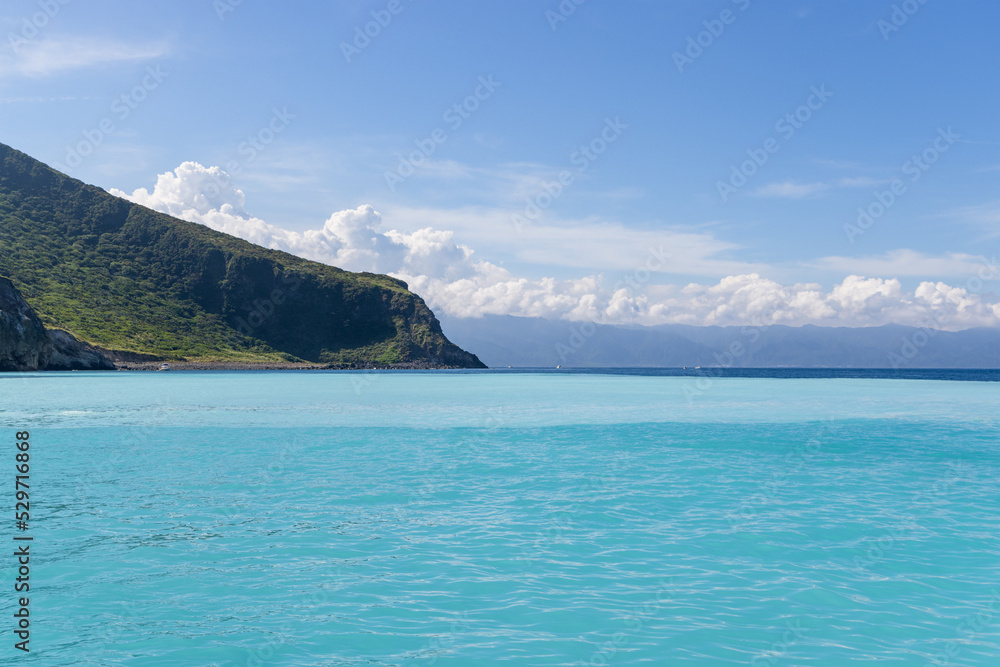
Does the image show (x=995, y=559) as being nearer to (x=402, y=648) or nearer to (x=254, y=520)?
(x=402, y=648)

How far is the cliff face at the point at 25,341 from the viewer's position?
11538 centimetres

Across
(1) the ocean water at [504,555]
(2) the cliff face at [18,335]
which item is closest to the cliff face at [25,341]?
(2) the cliff face at [18,335]

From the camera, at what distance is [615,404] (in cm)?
6575

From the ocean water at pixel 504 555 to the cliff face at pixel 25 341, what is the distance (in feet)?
361

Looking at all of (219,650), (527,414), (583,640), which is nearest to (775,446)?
(527,414)

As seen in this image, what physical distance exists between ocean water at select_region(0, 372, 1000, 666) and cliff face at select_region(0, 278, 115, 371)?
4337 inches

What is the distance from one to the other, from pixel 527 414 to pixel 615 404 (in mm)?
16579

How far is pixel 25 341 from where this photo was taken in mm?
119375

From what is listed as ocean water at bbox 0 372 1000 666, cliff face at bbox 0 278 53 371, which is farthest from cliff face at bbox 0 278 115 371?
ocean water at bbox 0 372 1000 666

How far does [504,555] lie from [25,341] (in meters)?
141

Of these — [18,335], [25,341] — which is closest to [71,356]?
[25,341]

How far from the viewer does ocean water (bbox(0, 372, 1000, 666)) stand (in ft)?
32.1

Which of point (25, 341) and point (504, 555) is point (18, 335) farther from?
point (504, 555)

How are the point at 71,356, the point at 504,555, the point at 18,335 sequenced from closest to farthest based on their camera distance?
the point at 504,555
the point at 18,335
the point at 71,356
